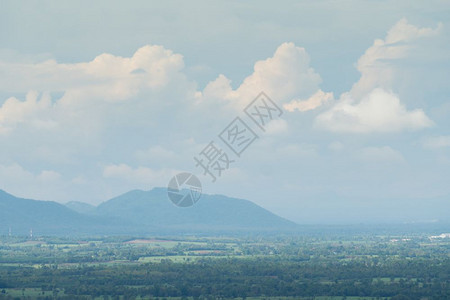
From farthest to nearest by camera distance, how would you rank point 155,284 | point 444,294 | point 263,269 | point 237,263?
point 237,263 < point 263,269 < point 155,284 < point 444,294

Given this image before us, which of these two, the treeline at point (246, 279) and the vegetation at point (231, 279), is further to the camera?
the treeline at point (246, 279)

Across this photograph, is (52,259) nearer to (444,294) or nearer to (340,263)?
(340,263)

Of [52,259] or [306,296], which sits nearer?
[306,296]

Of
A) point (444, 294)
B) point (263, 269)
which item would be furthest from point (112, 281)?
point (444, 294)

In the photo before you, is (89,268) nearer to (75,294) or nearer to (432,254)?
(75,294)

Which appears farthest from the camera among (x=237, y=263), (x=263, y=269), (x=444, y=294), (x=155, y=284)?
(x=237, y=263)

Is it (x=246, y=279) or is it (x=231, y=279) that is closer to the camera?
(x=246, y=279)

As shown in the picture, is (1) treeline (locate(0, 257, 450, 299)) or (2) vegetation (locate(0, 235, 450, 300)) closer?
(2) vegetation (locate(0, 235, 450, 300))
